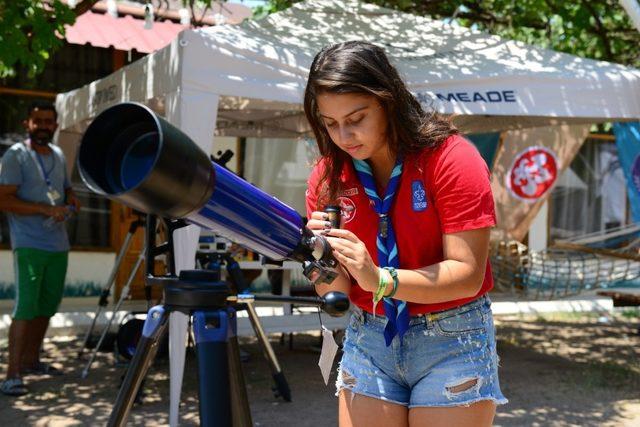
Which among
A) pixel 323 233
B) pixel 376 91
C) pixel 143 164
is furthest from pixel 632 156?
pixel 143 164

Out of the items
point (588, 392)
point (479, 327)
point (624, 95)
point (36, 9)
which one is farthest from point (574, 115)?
point (479, 327)

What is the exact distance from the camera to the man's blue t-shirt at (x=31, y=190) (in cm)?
518

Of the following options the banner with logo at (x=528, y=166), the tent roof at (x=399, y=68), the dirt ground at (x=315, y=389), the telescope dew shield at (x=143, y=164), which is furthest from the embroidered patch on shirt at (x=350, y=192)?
the banner with logo at (x=528, y=166)

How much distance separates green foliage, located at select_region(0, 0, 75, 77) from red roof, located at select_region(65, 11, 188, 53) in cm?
276

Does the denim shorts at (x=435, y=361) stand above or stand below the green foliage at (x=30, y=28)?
below

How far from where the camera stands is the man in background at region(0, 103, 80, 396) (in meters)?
5.12

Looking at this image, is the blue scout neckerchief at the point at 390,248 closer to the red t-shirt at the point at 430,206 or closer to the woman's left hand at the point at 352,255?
the red t-shirt at the point at 430,206

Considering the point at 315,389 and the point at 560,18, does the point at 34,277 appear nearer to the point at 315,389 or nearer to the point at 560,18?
the point at 315,389

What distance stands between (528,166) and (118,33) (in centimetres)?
481

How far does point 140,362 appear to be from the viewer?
62.3 inches

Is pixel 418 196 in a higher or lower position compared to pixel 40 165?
higher

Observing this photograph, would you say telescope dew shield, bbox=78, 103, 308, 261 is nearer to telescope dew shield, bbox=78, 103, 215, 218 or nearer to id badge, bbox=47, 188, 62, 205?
telescope dew shield, bbox=78, 103, 215, 218

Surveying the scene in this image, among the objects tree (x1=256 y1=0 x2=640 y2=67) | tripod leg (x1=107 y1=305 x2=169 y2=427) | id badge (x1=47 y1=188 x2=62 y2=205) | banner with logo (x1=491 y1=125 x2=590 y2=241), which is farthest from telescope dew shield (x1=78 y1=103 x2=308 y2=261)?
banner with logo (x1=491 y1=125 x2=590 y2=241)

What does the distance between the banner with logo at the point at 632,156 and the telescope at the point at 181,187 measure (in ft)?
19.0
